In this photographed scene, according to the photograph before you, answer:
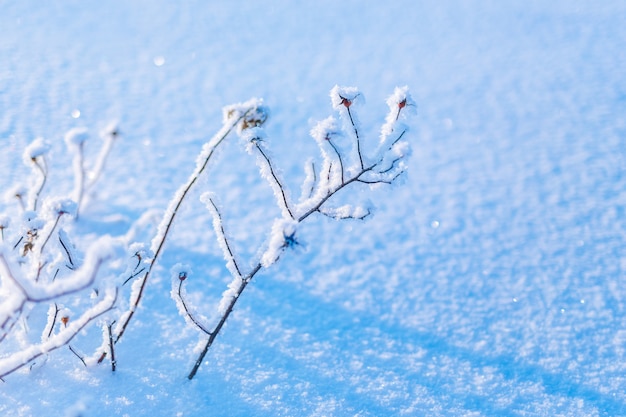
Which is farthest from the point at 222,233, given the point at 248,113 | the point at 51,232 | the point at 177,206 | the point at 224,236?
the point at 51,232

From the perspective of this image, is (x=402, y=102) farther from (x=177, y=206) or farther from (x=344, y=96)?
(x=177, y=206)

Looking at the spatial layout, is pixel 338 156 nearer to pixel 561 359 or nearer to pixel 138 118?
pixel 561 359

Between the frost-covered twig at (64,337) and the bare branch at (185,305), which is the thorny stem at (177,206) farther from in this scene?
the frost-covered twig at (64,337)

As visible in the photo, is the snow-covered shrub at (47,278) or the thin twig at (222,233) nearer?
the snow-covered shrub at (47,278)

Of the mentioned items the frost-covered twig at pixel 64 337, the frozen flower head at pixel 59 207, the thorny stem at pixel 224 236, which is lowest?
the frost-covered twig at pixel 64 337

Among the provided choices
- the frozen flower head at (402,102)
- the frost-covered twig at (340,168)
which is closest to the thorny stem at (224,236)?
the frost-covered twig at (340,168)

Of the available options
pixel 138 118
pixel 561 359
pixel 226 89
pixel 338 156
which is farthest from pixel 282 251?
pixel 226 89

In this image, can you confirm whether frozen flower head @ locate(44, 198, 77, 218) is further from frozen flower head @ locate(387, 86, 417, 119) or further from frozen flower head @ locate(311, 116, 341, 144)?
frozen flower head @ locate(387, 86, 417, 119)

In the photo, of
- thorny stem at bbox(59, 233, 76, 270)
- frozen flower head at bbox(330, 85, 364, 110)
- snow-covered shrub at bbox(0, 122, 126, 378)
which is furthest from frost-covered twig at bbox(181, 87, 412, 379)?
thorny stem at bbox(59, 233, 76, 270)
